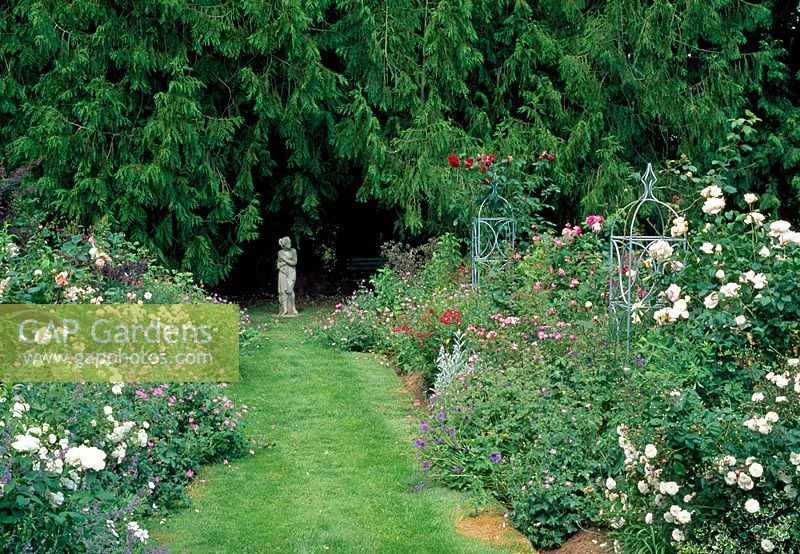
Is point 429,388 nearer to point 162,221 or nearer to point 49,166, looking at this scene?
point 162,221

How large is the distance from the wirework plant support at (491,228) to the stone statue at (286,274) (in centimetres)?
323

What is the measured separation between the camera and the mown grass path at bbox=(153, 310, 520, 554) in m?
4.34

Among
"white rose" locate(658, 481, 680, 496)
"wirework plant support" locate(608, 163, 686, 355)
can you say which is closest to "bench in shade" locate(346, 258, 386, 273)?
"wirework plant support" locate(608, 163, 686, 355)

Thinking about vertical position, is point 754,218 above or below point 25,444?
above

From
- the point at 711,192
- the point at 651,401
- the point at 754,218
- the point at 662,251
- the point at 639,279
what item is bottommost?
the point at 651,401

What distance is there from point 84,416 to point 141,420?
658mm

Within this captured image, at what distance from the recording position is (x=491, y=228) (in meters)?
9.06

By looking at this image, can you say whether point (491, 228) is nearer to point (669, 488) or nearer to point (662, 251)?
point (662, 251)

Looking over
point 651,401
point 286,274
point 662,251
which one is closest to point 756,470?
point 651,401

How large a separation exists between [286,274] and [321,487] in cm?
703

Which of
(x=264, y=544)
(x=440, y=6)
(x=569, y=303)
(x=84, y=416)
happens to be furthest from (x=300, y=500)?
(x=440, y=6)

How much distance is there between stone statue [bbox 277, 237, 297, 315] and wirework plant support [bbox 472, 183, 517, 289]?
3.23 m

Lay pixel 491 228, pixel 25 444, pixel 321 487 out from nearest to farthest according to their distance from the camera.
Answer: pixel 25 444 → pixel 321 487 → pixel 491 228

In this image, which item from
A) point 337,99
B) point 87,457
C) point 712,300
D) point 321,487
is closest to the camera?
point 87,457
